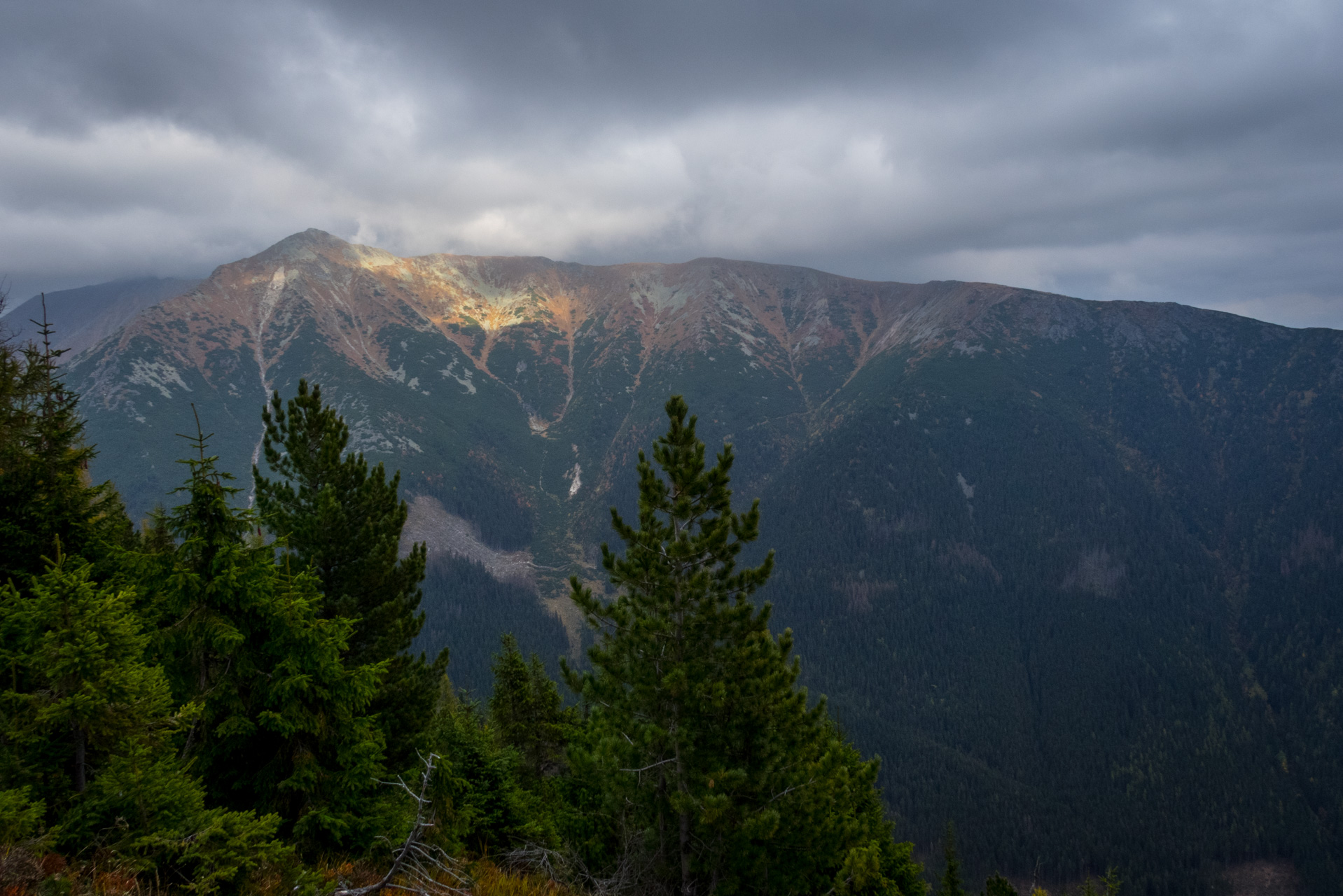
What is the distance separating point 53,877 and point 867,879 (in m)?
19.6

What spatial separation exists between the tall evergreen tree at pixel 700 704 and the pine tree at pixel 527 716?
1580 centimetres

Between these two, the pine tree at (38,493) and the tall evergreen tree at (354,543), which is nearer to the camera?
the pine tree at (38,493)

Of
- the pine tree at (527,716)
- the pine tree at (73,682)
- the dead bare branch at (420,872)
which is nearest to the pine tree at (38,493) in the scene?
the pine tree at (73,682)

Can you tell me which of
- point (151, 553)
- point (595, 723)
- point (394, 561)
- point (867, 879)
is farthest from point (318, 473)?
point (867, 879)

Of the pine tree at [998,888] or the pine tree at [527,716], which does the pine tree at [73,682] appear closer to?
the pine tree at [527,716]

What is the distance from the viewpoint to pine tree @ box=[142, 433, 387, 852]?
35.9 ft

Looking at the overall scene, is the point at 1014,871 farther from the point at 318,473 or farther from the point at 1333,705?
the point at 318,473

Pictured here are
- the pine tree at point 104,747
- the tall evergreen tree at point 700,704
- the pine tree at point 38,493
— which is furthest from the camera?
the tall evergreen tree at point 700,704

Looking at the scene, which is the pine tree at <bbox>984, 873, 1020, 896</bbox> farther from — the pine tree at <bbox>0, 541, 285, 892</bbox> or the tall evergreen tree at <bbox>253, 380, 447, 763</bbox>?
the pine tree at <bbox>0, 541, 285, 892</bbox>

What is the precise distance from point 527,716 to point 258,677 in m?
23.1

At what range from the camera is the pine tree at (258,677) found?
1093 centimetres

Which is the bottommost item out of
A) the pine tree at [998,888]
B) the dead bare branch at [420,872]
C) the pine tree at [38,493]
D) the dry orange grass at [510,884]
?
the pine tree at [998,888]

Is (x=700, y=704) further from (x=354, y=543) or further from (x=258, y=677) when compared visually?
(x=354, y=543)

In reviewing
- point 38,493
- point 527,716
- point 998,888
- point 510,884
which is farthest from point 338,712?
point 998,888
